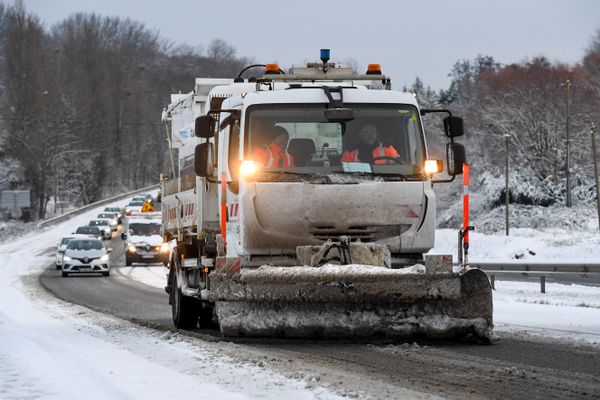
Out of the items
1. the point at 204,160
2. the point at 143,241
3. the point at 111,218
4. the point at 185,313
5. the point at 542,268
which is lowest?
the point at 542,268

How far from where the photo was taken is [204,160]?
12812 millimetres

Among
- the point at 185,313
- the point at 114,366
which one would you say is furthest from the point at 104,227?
the point at 114,366

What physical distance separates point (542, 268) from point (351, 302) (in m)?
20.0

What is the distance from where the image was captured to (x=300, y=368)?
32.2 ft

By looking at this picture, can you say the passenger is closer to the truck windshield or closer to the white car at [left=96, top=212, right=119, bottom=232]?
the truck windshield

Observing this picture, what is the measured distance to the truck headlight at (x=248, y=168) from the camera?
12477 mm

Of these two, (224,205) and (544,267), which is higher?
(224,205)

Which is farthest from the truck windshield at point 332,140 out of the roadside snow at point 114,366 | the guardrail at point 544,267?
the guardrail at point 544,267

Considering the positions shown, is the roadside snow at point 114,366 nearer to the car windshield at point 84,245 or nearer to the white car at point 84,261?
the white car at point 84,261

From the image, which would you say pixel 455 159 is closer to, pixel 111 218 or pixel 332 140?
pixel 332 140

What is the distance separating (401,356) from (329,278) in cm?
141

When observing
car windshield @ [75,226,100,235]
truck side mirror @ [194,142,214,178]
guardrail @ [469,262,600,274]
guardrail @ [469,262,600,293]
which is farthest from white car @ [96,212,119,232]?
truck side mirror @ [194,142,214,178]

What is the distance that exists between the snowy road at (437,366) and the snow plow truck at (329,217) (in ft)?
1.16

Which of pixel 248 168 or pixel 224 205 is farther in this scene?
pixel 224 205
